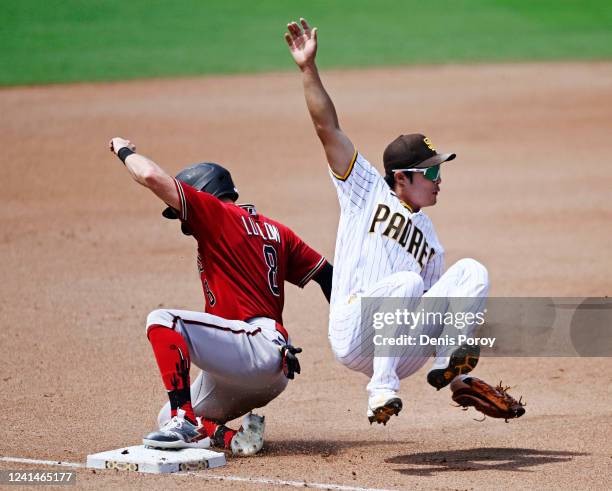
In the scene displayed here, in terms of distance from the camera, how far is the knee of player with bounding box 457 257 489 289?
17.3 ft

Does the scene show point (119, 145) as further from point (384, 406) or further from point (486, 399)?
point (486, 399)

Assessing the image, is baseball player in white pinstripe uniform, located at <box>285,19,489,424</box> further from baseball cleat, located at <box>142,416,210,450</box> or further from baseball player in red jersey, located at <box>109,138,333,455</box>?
baseball cleat, located at <box>142,416,210,450</box>

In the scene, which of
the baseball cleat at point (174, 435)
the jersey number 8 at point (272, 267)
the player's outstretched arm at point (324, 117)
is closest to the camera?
the baseball cleat at point (174, 435)

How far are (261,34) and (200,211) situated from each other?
20844 mm

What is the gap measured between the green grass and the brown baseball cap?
53.8ft

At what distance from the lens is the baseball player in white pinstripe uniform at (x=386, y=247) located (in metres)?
5.29

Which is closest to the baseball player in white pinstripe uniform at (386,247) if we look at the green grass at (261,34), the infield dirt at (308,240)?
the infield dirt at (308,240)

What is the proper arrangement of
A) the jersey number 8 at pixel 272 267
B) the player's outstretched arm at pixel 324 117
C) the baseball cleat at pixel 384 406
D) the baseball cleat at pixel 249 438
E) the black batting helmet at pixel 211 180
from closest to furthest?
the baseball cleat at pixel 384 406, the player's outstretched arm at pixel 324 117, the baseball cleat at pixel 249 438, the jersey number 8 at pixel 272 267, the black batting helmet at pixel 211 180

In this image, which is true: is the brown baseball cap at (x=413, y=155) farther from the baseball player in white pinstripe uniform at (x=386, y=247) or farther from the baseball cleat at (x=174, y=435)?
the baseball cleat at (x=174, y=435)

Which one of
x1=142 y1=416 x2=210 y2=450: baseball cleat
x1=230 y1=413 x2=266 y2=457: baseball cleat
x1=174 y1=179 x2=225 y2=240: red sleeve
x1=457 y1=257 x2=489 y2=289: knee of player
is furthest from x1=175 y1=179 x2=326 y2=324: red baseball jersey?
x1=457 y1=257 x2=489 y2=289: knee of player

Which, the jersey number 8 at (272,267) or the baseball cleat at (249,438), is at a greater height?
the jersey number 8 at (272,267)

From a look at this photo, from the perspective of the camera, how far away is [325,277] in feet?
19.9

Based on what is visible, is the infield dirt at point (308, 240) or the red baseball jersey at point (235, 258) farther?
the infield dirt at point (308, 240)

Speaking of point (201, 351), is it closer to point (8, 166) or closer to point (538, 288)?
point (538, 288)
